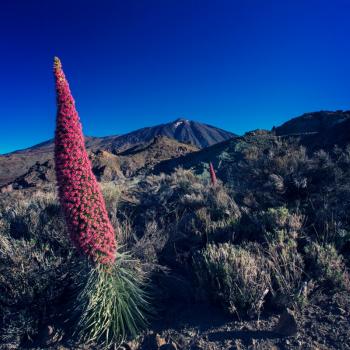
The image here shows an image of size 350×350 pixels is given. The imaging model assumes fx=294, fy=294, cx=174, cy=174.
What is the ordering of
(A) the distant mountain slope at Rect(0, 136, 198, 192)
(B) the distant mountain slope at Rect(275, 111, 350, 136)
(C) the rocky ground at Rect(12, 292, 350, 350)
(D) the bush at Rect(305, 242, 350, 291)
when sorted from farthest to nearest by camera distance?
(A) the distant mountain slope at Rect(0, 136, 198, 192) → (B) the distant mountain slope at Rect(275, 111, 350, 136) → (D) the bush at Rect(305, 242, 350, 291) → (C) the rocky ground at Rect(12, 292, 350, 350)

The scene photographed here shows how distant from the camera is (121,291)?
3.14m

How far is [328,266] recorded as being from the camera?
3.37 metres

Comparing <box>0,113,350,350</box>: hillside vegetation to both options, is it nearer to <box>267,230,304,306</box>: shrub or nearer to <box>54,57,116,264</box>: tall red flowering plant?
<box>267,230,304,306</box>: shrub

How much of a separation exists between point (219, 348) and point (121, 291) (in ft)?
3.72

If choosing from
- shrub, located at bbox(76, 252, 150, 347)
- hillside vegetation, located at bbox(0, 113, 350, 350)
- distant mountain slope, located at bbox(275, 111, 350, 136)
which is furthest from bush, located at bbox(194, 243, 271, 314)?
distant mountain slope, located at bbox(275, 111, 350, 136)

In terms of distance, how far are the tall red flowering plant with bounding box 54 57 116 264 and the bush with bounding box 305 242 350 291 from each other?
245 cm

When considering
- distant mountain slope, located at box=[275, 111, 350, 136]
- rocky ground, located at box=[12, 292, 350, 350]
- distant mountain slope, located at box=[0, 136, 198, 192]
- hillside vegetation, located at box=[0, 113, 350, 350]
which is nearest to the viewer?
rocky ground, located at box=[12, 292, 350, 350]

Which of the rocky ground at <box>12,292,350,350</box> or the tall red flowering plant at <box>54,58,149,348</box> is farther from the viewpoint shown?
the tall red flowering plant at <box>54,58,149,348</box>

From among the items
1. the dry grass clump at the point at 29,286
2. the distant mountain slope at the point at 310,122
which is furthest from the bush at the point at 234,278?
the distant mountain slope at the point at 310,122

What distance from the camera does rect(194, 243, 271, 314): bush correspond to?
3.05 metres

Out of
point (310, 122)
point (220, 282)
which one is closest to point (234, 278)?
point (220, 282)

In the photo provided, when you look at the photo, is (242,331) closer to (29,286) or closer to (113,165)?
(29,286)

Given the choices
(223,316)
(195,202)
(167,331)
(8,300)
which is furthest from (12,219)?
(223,316)

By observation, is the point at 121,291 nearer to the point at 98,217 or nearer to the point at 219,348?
the point at 98,217
